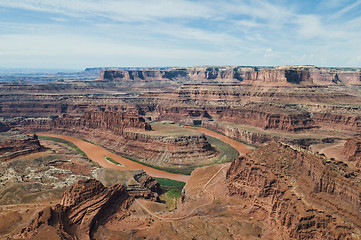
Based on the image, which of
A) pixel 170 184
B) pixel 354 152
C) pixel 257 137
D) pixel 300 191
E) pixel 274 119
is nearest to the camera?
pixel 300 191

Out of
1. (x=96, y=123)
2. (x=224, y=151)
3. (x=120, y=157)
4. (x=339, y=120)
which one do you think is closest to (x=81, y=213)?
(x=120, y=157)

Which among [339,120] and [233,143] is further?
[233,143]

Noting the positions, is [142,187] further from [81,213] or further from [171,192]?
[81,213]

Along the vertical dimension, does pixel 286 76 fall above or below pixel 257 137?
above

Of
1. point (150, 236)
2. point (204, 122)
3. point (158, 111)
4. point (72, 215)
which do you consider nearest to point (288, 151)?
point (150, 236)

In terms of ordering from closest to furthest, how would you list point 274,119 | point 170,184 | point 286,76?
point 170,184 → point 274,119 → point 286,76

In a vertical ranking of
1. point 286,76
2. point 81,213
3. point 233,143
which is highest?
point 286,76

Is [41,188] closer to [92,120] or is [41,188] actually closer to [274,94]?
[92,120]
